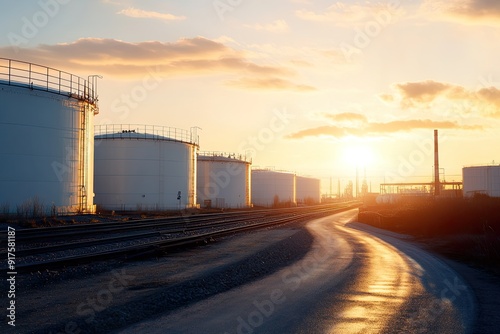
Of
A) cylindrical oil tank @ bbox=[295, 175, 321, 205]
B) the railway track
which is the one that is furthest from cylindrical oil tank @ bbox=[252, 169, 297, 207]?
the railway track

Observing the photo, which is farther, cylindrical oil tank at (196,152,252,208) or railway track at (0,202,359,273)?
cylindrical oil tank at (196,152,252,208)

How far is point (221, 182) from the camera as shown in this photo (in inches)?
2921

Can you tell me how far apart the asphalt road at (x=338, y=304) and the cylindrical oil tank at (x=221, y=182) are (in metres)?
55.1

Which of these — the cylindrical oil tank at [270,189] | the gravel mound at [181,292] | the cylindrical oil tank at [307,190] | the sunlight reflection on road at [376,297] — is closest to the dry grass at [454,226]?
the sunlight reflection on road at [376,297]

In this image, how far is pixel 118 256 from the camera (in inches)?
679

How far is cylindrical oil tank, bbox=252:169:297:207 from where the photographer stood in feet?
320

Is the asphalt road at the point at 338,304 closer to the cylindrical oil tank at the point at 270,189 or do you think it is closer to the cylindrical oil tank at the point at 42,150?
the cylindrical oil tank at the point at 42,150

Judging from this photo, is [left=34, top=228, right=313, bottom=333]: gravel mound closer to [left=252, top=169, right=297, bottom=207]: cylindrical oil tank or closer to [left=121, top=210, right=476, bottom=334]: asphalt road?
[left=121, top=210, right=476, bottom=334]: asphalt road

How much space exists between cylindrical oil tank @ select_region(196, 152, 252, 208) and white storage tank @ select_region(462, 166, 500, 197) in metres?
37.5

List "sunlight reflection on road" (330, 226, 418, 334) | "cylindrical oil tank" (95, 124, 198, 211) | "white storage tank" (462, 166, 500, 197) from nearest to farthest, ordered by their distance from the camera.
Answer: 1. "sunlight reflection on road" (330, 226, 418, 334)
2. "cylindrical oil tank" (95, 124, 198, 211)
3. "white storage tank" (462, 166, 500, 197)

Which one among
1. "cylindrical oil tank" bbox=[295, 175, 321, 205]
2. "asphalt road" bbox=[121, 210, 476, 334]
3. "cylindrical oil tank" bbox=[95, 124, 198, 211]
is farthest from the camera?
"cylindrical oil tank" bbox=[295, 175, 321, 205]

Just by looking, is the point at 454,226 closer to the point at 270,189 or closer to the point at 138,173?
the point at 138,173

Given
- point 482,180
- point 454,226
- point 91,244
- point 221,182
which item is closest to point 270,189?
point 221,182

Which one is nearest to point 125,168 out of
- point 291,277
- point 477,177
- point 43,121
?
point 43,121
